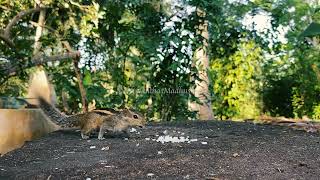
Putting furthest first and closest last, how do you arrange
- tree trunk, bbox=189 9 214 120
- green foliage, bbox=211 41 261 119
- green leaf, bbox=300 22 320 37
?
green foliage, bbox=211 41 261 119 → tree trunk, bbox=189 9 214 120 → green leaf, bbox=300 22 320 37

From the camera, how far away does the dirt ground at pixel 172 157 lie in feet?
10.1

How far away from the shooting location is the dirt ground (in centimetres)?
308

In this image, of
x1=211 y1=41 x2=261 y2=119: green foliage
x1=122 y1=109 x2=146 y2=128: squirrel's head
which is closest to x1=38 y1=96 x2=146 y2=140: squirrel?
x1=122 y1=109 x2=146 y2=128: squirrel's head

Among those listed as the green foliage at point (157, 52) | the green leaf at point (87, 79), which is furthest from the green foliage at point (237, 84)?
the green leaf at point (87, 79)

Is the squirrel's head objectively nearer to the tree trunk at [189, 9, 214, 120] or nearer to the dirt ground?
the dirt ground

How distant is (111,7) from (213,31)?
181 centimetres

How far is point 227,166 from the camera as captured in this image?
323 centimetres

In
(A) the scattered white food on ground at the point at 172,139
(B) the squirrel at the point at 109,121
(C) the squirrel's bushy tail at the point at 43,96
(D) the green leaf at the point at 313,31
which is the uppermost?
(D) the green leaf at the point at 313,31

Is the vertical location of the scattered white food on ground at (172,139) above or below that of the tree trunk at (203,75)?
below

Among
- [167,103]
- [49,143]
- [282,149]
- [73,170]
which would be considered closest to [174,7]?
[167,103]

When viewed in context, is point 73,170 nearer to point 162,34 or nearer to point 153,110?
point 162,34

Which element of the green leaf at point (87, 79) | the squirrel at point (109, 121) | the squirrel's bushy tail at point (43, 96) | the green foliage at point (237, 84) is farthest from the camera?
the green foliage at point (237, 84)

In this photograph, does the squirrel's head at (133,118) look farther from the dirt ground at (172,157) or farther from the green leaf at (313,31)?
the green leaf at (313,31)

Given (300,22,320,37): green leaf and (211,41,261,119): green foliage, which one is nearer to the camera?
(300,22,320,37): green leaf
